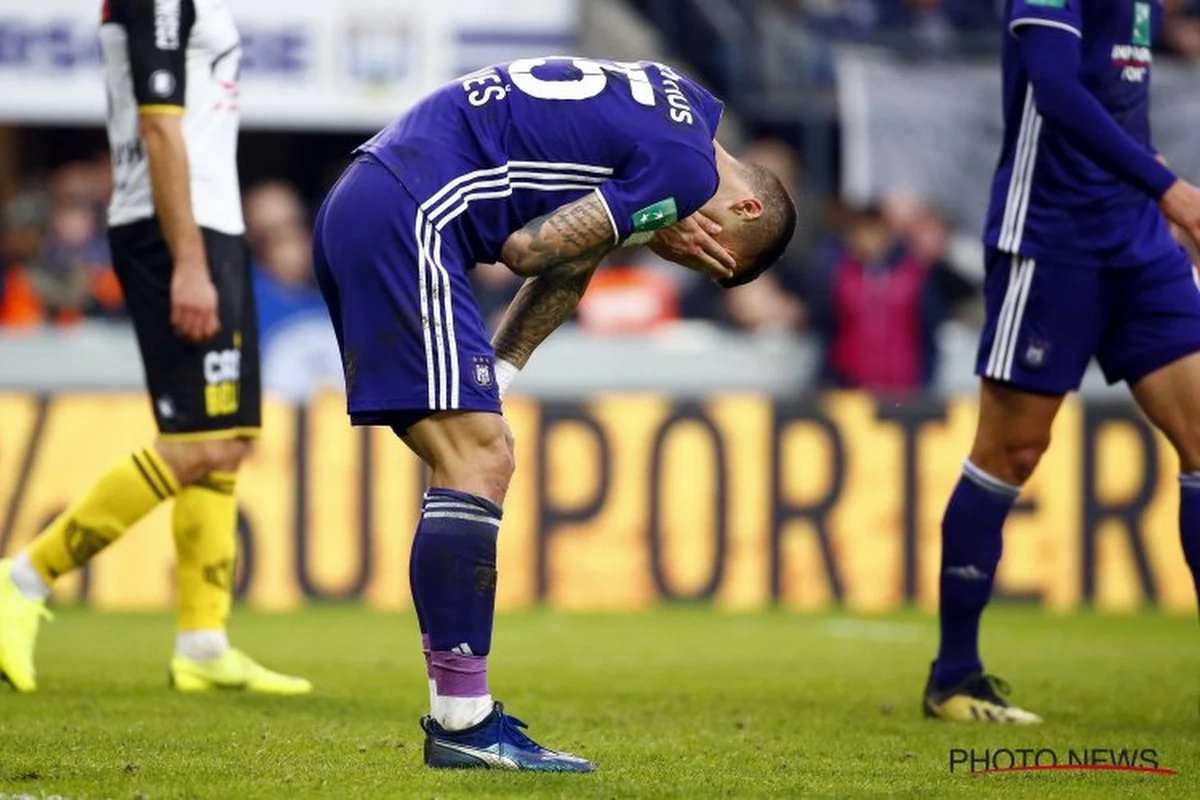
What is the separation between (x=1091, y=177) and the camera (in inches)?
280

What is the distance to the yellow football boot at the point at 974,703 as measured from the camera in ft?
23.6

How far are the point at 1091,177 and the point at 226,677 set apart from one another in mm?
3469

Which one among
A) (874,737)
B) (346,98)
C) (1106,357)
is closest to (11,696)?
(874,737)

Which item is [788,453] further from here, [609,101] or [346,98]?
[609,101]

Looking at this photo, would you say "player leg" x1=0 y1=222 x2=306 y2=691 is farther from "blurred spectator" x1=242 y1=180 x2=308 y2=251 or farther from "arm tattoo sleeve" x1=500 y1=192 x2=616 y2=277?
"blurred spectator" x1=242 y1=180 x2=308 y2=251

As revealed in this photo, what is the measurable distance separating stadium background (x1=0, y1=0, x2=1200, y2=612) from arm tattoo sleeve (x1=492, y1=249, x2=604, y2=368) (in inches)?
251

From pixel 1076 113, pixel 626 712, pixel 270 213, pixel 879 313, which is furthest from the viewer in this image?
pixel 270 213

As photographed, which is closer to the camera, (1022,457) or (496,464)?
(496,464)

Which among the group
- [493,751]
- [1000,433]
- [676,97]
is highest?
[676,97]

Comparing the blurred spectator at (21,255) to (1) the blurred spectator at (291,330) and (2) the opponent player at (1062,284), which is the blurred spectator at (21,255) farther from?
(2) the opponent player at (1062,284)

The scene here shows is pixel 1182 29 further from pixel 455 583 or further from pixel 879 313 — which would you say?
pixel 455 583

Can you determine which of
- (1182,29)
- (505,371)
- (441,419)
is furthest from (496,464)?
(1182,29)

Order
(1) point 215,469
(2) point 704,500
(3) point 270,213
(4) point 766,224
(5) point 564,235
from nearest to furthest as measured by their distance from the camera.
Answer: (5) point 564,235 → (4) point 766,224 → (1) point 215,469 → (2) point 704,500 → (3) point 270,213

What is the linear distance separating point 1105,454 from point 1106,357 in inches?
226
